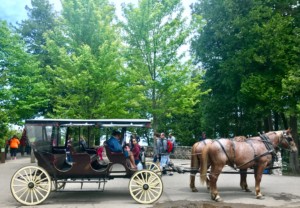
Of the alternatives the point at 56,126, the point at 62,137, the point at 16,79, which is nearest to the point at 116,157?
the point at 56,126

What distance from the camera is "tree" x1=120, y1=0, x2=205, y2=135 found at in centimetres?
1869

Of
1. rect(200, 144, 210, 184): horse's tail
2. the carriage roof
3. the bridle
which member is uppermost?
the carriage roof

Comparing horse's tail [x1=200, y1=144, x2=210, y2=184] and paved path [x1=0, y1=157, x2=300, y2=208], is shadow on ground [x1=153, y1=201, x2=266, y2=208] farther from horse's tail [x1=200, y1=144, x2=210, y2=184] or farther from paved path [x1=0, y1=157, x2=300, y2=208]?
horse's tail [x1=200, y1=144, x2=210, y2=184]

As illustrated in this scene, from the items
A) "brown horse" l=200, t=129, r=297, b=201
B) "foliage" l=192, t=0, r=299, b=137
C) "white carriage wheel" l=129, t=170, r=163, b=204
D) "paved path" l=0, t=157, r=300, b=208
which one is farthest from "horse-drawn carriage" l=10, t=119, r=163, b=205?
"foliage" l=192, t=0, r=299, b=137

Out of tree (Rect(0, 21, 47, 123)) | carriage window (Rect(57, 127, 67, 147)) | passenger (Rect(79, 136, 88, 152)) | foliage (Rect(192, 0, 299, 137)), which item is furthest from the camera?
tree (Rect(0, 21, 47, 123))

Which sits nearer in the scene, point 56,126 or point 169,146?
point 56,126

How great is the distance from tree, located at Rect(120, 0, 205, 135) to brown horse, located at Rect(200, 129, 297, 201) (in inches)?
349

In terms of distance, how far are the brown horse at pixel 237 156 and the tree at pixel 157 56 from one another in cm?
888

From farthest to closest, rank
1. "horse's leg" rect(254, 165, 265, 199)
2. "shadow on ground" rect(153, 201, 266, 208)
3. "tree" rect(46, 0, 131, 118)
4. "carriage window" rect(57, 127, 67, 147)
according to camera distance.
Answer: "tree" rect(46, 0, 131, 118), "carriage window" rect(57, 127, 67, 147), "horse's leg" rect(254, 165, 265, 199), "shadow on ground" rect(153, 201, 266, 208)

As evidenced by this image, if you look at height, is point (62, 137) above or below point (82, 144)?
above

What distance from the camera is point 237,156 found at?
1004cm

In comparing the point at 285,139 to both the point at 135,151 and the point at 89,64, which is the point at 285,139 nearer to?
the point at 135,151

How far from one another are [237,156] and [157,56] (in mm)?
10256

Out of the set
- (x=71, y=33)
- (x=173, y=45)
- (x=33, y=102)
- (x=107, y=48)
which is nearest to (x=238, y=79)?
(x=173, y=45)
